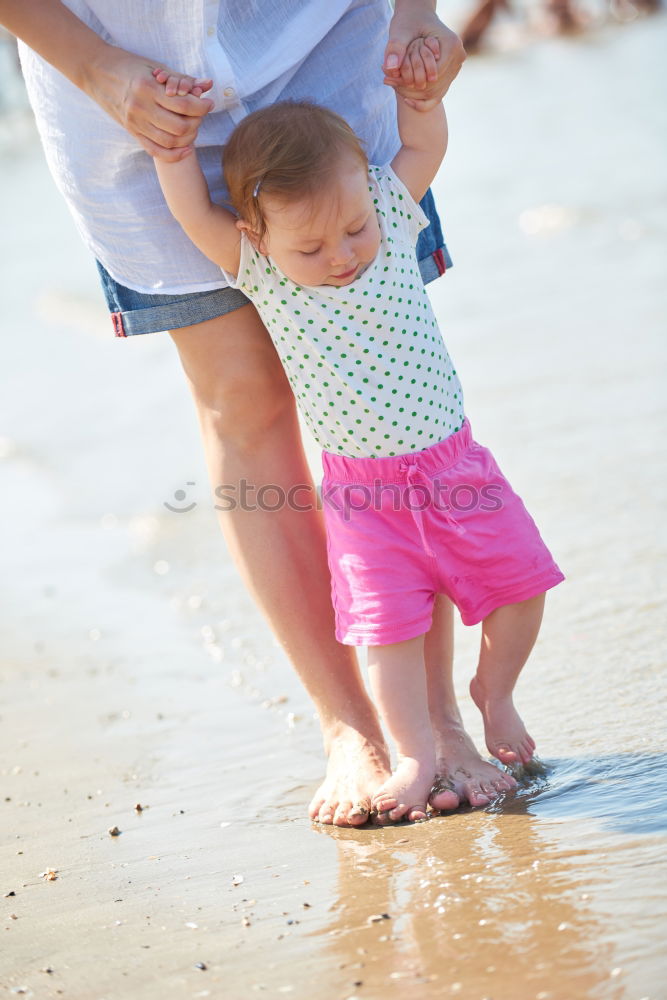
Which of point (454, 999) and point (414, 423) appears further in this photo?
point (414, 423)

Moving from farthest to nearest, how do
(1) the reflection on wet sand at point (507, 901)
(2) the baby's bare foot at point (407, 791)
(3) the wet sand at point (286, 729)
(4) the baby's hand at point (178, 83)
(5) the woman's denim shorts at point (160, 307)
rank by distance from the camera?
(5) the woman's denim shorts at point (160, 307) → (2) the baby's bare foot at point (407, 791) → (4) the baby's hand at point (178, 83) → (3) the wet sand at point (286, 729) → (1) the reflection on wet sand at point (507, 901)

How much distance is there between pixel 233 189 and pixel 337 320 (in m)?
0.27

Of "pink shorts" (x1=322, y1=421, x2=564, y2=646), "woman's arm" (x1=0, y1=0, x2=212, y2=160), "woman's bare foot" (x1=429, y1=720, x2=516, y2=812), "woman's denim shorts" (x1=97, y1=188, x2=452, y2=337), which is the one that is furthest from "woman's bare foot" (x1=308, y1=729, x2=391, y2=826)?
"woman's arm" (x1=0, y1=0, x2=212, y2=160)

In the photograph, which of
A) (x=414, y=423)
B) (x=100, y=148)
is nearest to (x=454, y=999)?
(x=414, y=423)

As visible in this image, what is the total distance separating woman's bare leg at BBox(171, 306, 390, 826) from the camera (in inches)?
87.3

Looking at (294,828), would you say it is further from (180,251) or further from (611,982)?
(180,251)

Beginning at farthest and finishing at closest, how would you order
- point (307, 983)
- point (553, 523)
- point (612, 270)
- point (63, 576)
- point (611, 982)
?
point (612, 270)
point (63, 576)
point (553, 523)
point (307, 983)
point (611, 982)

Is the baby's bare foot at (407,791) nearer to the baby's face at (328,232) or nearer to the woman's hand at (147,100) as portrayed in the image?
the baby's face at (328,232)

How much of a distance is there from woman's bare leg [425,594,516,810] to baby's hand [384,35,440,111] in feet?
2.90

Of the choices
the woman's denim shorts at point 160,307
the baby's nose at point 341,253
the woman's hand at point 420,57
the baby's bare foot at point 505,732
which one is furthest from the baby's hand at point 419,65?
the baby's bare foot at point 505,732

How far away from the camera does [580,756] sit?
2.18 meters

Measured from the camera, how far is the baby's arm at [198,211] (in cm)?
203

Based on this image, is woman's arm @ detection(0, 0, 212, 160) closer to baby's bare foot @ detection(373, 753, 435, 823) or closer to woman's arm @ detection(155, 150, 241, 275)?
woman's arm @ detection(155, 150, 241, 275)

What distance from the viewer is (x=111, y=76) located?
1963 millimetres
